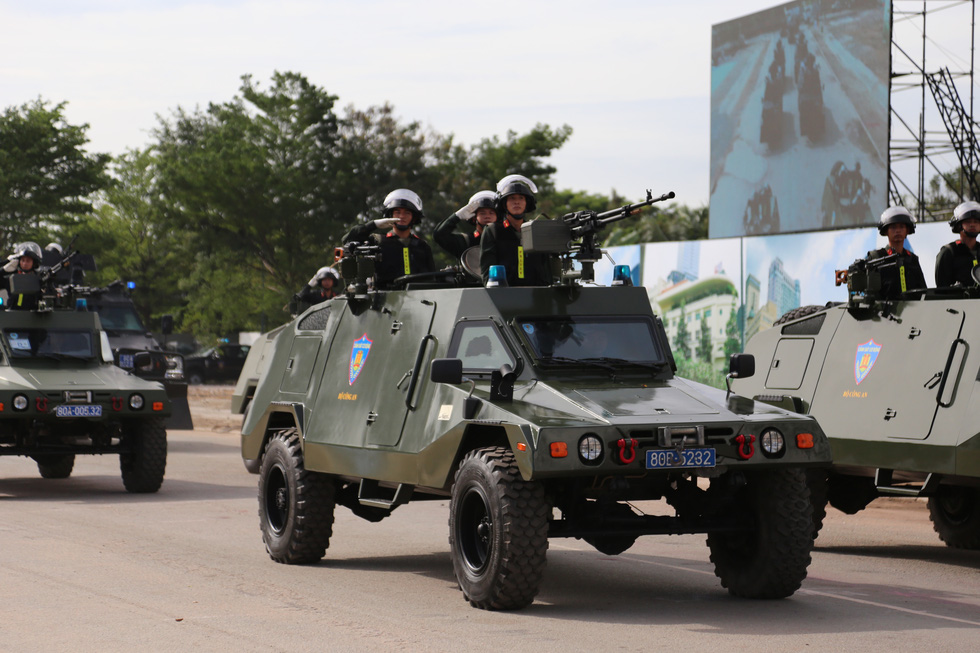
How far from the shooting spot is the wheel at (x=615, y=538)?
8297 mm

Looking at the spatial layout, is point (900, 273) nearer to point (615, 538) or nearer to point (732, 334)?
point (615, 538)

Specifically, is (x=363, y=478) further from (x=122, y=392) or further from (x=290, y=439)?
(x=122, y=392)

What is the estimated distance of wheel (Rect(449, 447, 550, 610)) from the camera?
7.80m

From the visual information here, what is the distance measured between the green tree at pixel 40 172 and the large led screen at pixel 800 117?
20455 mm

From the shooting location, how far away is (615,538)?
8.49m

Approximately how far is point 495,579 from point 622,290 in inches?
93.3

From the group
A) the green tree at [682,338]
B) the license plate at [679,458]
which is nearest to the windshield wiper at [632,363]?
the license plate at [679,458]

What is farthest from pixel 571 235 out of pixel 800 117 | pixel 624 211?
pixel 800 117

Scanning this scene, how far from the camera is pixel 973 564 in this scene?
10.9 metres

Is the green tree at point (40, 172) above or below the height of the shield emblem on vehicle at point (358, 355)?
above

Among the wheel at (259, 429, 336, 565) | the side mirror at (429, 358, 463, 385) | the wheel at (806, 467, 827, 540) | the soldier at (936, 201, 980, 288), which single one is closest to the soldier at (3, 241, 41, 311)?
the wheel at (259, 429, 336, 565)

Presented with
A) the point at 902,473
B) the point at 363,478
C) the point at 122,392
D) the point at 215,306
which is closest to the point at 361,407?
the point at 363,478

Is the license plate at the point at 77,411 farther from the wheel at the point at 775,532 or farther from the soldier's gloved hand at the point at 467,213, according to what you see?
the wheel at the point at 775,532

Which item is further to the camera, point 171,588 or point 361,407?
point 361,407
